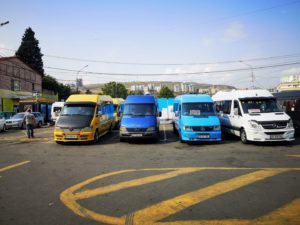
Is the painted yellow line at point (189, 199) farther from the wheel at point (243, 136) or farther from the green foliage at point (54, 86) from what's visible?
the green foliage at point (54, 86)

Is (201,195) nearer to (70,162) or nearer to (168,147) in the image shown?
(70,162)

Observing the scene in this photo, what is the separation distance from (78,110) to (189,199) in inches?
387

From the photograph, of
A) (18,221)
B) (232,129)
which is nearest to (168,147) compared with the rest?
(232,129)

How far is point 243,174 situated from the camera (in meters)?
7.29

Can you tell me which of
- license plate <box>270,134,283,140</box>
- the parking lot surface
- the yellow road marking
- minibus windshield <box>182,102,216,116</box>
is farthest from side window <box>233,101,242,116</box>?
the yellow road marking

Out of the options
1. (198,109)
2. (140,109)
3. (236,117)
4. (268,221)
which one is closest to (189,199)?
(268,221)

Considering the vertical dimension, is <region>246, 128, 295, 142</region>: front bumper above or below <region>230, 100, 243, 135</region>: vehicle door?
below

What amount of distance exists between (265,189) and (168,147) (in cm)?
657

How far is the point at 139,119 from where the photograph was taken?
13.5 meters

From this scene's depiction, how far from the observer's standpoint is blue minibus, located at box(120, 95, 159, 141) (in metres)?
13.0

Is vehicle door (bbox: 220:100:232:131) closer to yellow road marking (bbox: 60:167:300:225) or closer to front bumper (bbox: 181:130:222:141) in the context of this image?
front bumper (bbox: 181:130:222:141)

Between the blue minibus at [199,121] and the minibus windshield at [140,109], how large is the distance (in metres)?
1.61

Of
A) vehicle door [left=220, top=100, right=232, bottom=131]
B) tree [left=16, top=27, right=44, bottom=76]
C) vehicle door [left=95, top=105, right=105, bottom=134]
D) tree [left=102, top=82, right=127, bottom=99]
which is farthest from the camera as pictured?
tree [left=102, top=82, right=127, bottom=99]

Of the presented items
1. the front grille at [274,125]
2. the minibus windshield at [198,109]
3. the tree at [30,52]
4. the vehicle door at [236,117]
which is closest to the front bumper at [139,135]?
the minibus windshield at [198,109]
